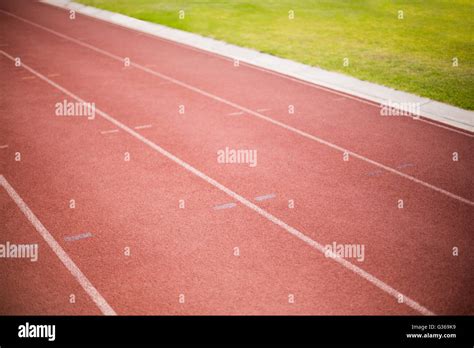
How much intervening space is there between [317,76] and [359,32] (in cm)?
695

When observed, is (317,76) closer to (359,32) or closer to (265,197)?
(359,32)

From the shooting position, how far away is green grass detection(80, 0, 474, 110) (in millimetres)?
13398

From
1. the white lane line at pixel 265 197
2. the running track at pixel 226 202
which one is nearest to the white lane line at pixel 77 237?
the running track at pixel 226 202

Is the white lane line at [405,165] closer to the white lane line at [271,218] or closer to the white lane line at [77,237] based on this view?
the white lane line at [271,218]

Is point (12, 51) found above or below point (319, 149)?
above

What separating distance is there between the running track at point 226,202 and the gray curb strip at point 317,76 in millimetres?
649

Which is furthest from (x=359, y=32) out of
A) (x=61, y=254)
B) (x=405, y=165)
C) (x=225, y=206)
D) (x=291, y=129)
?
(x=61, y=254)

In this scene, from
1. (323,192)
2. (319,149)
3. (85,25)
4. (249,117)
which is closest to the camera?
(323,192)

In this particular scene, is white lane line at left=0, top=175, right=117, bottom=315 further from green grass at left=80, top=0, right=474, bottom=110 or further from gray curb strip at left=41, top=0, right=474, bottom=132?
green grass at left=80, top=0, right=474, bottom=110
